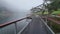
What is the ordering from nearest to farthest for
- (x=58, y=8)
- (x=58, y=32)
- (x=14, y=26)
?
(x=14, y=26)
(x=58, y=32)
(x=58, y=8)

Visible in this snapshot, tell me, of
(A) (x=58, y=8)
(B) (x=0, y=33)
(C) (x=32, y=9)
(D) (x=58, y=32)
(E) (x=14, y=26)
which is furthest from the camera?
(C) (x=32, y=9)

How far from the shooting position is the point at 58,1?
24.6 ft

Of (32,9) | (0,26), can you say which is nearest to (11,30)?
(0,26)

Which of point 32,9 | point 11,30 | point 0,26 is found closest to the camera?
point 0,26

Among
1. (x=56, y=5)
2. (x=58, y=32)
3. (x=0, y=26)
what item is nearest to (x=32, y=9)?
(x=56, y=5)

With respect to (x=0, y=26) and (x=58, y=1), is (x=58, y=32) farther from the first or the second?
(x=58, y=1)

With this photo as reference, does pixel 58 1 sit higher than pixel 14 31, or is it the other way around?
pixel 58 1

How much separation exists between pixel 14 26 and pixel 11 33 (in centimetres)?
28

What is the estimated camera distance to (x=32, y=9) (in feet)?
102

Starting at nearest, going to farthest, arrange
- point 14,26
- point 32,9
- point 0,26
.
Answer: point 0,26 → point 14,26 → point 32,9

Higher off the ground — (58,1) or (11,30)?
(58,1)

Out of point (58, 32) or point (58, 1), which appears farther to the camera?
point (58, 1)

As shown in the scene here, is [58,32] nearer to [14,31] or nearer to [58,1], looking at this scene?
[14,31]

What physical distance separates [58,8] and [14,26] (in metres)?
4.19
